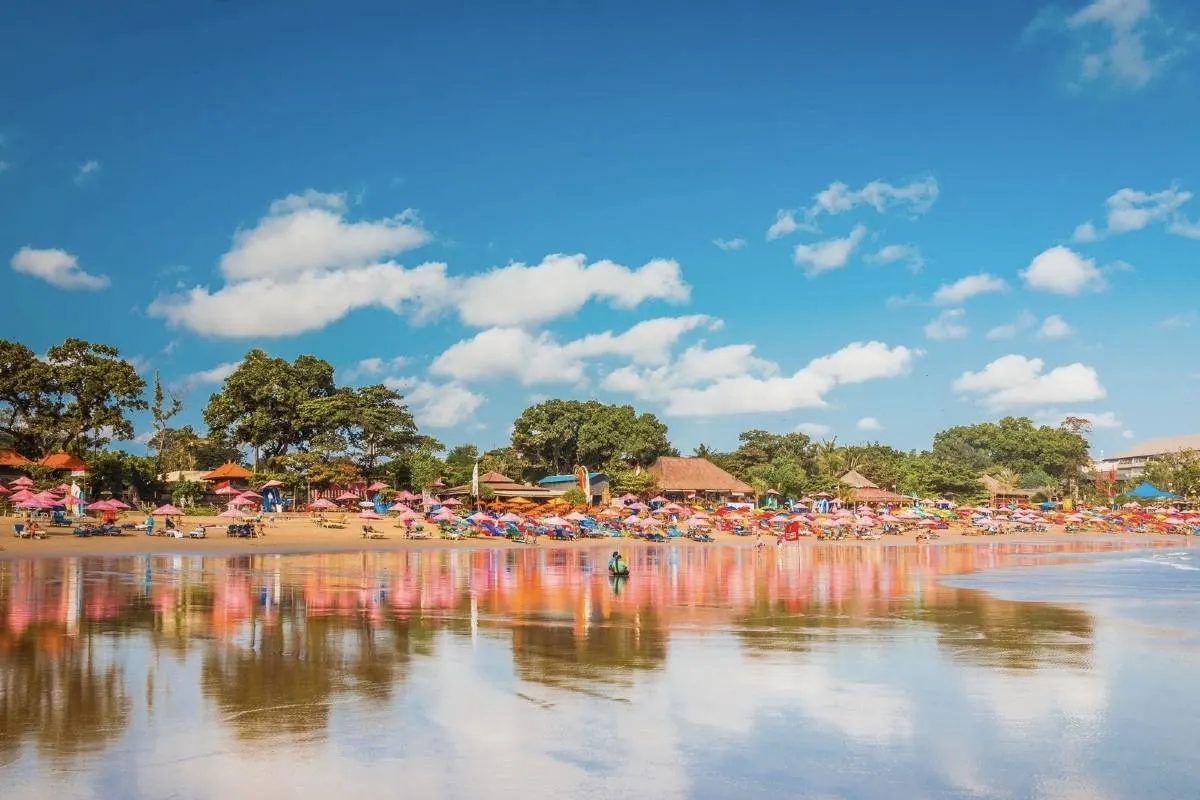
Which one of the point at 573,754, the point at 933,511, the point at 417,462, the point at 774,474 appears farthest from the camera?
the point at 774,474

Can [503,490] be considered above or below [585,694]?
above

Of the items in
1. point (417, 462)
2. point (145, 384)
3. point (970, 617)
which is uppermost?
point (145, 384)

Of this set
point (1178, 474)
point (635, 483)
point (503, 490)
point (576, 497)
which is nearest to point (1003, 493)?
point (1178, 474)

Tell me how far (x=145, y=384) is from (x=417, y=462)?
2178 cm

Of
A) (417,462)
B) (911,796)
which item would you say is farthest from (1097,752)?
(417,462)

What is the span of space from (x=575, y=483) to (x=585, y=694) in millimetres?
71048

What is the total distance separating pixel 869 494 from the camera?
10656 cm

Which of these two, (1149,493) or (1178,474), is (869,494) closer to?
(1149,493)

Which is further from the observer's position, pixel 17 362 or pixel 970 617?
pixel 17 362

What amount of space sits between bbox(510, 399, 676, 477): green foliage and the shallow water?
63410 millimetres

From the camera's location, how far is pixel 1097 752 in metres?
11.7

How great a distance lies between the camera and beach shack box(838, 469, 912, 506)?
4129 inches

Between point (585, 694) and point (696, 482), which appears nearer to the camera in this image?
point (585, 694)

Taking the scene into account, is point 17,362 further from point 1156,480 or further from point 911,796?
point 1156,480
